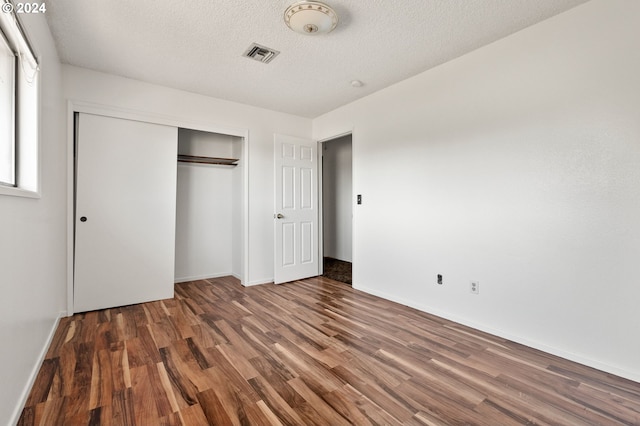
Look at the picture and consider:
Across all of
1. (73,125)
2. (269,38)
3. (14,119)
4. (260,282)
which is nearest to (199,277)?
(260,282)

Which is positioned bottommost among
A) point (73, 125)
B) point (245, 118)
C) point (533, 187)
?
point (533, 187)

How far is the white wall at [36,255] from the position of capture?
1409 mm

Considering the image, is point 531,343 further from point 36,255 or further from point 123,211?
point 123,211

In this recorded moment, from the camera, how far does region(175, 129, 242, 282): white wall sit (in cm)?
424

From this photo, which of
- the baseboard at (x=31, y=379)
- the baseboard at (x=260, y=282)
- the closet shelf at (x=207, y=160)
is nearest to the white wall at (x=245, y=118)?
the baseboard at (x=260, y=282)

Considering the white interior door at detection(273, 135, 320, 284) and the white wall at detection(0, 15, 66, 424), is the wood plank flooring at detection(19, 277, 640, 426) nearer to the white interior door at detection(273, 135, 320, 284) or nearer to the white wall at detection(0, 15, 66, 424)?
the white wall at detection(0, 15, 66, 424)

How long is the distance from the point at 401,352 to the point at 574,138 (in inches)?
80.1

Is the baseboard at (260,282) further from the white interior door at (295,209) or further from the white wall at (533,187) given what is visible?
the white wall at (533,187)

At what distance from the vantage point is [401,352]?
221 centimetres

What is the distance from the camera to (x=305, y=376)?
190 centimetres

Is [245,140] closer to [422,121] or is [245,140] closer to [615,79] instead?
[422,121]

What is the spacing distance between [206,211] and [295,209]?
137 centimetres

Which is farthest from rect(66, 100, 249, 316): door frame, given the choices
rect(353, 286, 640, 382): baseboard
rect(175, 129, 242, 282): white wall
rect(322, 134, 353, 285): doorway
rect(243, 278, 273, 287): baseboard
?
rect(353, 286, 640, 382): baseboard

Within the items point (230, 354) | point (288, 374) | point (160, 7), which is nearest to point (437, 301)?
point (288, 374)
